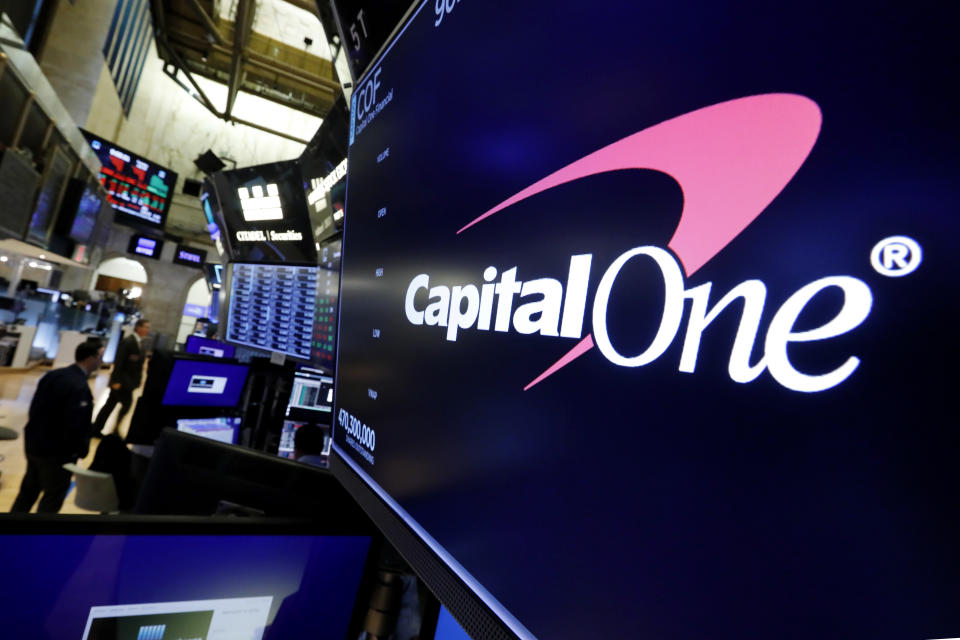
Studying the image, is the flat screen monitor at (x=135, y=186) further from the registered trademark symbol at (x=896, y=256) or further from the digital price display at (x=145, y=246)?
the registered trademark symbol at (x=896, y=256)

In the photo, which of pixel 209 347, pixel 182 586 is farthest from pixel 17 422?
pixel 182 586

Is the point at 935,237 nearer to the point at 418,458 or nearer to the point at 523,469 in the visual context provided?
the point at 523,469

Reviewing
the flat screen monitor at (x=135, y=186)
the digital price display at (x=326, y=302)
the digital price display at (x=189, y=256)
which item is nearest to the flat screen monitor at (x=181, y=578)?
the digital price display at (x=326, y=302)

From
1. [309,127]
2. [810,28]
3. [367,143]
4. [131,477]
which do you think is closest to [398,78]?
[367,143]

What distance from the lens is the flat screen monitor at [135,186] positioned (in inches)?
443

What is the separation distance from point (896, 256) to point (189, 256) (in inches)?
659

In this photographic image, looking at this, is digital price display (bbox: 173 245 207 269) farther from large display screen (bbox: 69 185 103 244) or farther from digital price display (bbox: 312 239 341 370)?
digital price display (bbox: 312 239 341 370)

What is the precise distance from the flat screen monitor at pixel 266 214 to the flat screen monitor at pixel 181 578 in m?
1.59

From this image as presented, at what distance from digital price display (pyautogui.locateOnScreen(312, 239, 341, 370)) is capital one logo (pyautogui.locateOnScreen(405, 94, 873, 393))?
158cm

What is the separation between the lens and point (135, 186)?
11852 mm

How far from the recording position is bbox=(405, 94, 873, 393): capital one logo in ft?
1.10

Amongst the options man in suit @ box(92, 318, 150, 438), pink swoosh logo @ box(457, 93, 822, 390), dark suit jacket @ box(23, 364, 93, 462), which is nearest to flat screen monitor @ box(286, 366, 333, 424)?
dark suit jacket @ box(23, 364, 93, 462)

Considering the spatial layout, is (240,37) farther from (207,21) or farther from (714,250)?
(714,250)

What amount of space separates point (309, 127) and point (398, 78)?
15671mm
